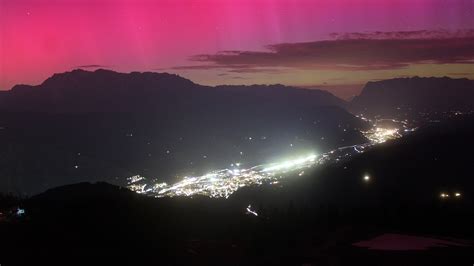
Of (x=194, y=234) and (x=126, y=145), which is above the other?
(x=194, y=234)

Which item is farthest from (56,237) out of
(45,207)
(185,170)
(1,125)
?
(1,125)

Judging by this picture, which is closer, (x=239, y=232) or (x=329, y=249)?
(x=329, y=249)

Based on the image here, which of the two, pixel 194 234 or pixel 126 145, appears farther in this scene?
pixel 126 145

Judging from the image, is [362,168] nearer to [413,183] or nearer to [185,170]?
[413,183]

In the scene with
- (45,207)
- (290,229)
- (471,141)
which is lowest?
(471,141)

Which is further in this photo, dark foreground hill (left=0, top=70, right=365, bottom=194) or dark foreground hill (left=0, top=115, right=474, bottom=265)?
dark foreground hill (left=0, top=70, right=365, bottom=194)

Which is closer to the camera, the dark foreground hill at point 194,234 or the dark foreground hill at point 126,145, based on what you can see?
A: the dark foreground hill at point 194,234

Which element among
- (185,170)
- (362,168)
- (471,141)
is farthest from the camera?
(185,170)

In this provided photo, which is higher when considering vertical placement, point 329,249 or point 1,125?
point 329,249

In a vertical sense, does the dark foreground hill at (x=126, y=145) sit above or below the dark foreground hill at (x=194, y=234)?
below

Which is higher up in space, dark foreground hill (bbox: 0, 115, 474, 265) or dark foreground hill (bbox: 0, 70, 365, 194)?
dark foreground hill (bbox: 0, 115, 474, 265)

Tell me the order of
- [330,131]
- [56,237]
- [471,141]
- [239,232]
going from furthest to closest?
[330,131]
[471,141]
[239,232]
[56,237]
